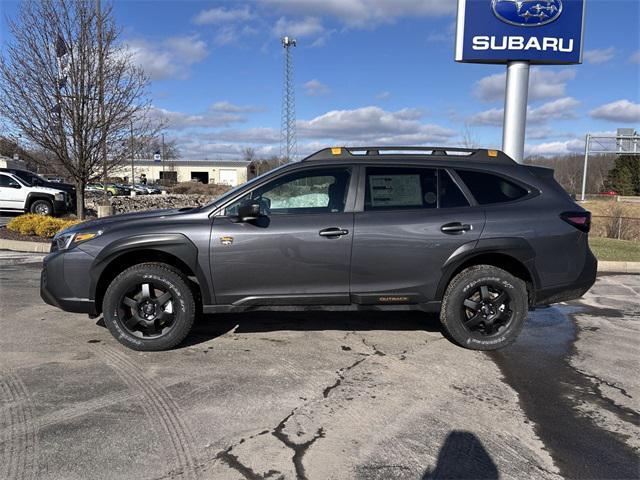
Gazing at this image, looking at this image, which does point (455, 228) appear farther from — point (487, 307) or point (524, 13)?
point (524, 13)

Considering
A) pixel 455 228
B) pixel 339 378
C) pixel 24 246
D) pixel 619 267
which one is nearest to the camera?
pixel 339 378

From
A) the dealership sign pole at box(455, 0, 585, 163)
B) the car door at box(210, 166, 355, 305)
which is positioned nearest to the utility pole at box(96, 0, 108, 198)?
the dealership sign pole at box(455, 0, 585, 163)

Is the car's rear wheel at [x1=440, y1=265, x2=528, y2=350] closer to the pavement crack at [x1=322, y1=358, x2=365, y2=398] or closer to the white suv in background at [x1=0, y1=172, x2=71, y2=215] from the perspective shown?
the pavement crack at [x1=322, y1=358, x2=365, y2=398]

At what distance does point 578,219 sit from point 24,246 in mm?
10937

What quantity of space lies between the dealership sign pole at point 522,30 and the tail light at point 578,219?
25.3ft

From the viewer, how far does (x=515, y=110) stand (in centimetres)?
1152

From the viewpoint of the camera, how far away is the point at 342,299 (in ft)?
15.4

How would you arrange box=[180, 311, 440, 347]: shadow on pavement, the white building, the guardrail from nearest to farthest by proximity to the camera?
box=[180, 311, 440, 347]: shadow on pavement < the guardrail < the white building

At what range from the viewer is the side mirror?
14.5 ft

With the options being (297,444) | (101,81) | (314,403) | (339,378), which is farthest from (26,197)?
(297,444)

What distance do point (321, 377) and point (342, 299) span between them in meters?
0.82

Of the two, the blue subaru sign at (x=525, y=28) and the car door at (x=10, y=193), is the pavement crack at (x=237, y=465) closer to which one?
the blue subaru sign at (x=525, y=28)

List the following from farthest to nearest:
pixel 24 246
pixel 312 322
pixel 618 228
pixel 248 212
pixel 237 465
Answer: pixel 618 228, pixel 24 246, pixel 312 322, pixel 248 212, pixel 237 465

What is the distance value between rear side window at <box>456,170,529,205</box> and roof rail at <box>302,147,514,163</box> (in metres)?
0.20
